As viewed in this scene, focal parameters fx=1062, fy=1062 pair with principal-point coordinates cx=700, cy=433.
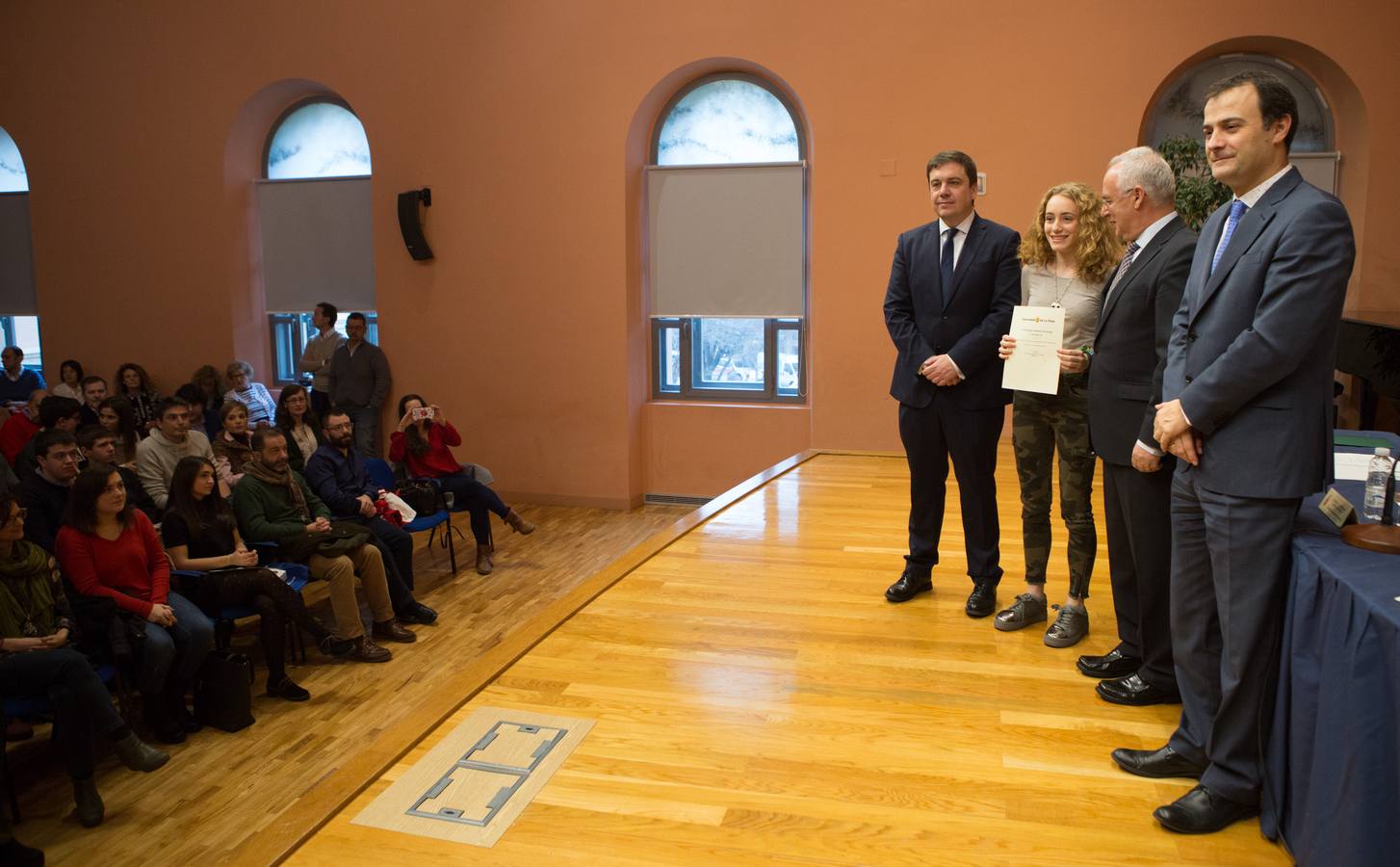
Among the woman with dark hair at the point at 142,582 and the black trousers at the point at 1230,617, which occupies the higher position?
the black trousers at the point at 1230,617

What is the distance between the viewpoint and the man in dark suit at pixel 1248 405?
1814 mm

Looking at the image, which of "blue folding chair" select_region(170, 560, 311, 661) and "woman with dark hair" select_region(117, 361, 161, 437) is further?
"woman with dark hair" select_region(117, 361, 161, 437)

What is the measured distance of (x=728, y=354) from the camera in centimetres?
766

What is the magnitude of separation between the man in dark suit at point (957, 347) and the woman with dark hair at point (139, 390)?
6.01 metres

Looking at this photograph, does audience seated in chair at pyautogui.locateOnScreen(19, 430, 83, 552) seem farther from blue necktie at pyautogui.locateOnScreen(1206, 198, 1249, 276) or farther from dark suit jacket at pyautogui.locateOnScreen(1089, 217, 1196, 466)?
blue necktie at pyautogui.locateOnScreen(1206, 198, 1249, 276)

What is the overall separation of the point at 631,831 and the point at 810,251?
5420 mm

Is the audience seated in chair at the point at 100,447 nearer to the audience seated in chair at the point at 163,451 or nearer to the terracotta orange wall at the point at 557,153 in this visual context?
the audience seated in chair at the point at 163,451

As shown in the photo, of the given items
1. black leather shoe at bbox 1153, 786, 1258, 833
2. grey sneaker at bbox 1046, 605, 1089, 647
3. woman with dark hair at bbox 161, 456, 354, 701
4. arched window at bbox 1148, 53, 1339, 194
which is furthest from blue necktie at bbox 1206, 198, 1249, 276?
arched window at bbox 1148, 53, 1339, 194

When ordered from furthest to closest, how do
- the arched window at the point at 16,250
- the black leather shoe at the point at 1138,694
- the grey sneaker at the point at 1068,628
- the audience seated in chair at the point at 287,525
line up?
the arched window at the point at 16,250
the audience seated in chair at the point at 287,525
the grey sneaker at the point at 1068,628
the black leather shoe at the point at 1138,694

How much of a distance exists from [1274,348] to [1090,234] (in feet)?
3.30

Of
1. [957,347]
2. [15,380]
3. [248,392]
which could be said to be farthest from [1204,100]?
[15,380]

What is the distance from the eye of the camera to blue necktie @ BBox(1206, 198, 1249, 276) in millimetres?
1953

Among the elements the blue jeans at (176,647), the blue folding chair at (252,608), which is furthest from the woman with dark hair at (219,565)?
the blue jeans at (176,647)

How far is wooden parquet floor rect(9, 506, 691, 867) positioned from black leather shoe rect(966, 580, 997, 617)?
155cm
